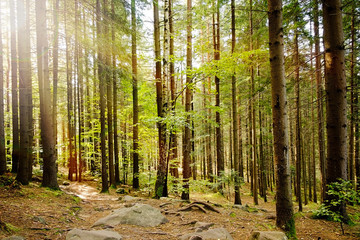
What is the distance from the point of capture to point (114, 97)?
13.2m

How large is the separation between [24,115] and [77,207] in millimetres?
4572

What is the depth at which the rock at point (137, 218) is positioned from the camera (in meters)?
5.39

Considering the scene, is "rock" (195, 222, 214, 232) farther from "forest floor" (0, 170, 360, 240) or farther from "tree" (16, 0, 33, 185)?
"tree" (16, 0, 33, 185)

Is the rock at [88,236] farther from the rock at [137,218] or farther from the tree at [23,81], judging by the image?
the tree at [23,81]

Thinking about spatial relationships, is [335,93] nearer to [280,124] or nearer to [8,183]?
[280,124]

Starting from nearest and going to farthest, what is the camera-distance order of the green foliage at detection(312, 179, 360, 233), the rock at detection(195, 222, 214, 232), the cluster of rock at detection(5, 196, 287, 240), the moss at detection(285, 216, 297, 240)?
the cluster of rock at detection(5, 196, 287, 240) → the moss at detection(285, 216, 297, 240) → the green foliage at detection(312, 179, 360, 233) → the rock at detection(195, 222, 214, 232)

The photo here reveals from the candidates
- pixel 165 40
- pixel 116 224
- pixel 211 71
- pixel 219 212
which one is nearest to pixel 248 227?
pixel 219 212

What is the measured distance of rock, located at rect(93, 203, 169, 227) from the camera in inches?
212

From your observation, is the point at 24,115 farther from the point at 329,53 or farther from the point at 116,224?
the point at 329,53

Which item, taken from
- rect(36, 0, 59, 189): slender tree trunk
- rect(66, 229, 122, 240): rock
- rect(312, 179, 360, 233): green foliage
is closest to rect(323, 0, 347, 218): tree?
rect(312, 179, 360, 233): green foliage

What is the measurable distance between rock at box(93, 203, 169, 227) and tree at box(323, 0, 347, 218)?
5.39 metres

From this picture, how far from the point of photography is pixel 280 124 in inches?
184

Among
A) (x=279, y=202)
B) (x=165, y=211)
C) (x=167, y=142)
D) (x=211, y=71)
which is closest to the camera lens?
(x=279, y=202)

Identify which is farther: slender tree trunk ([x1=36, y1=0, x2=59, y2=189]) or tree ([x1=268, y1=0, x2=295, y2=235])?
slender tree trunk ([x1=36, y1=0, x2=59, y2=189])
